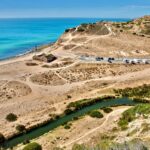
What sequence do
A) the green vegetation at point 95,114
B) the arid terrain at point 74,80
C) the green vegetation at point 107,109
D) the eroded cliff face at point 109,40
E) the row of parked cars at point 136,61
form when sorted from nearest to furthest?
the arid terrain at point 74,80 → the green vegetation at point 95,114 → the green vegetation at point 107,109 → the row of parked cars at point 136,61 → the eroded cliff face at point 109,40

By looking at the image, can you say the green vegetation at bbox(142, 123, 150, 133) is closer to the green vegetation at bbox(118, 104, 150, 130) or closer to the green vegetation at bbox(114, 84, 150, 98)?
the green vegetation at bbox(118, 104, 150, 130)

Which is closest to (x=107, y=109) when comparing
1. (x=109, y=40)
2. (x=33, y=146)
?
(x=33, y=146)

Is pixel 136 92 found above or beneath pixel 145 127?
beneath

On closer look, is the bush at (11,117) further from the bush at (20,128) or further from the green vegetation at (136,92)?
the green vegetation at (136,92)

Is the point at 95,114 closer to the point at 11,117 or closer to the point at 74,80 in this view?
the point at 11,117

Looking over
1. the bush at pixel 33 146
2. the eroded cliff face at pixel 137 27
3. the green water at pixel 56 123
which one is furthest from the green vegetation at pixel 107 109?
the eroded cliff face at pixel 137 27

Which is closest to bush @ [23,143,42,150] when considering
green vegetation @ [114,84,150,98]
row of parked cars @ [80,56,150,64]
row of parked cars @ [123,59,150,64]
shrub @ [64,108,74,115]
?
shrub @ [64,108,74,115]
